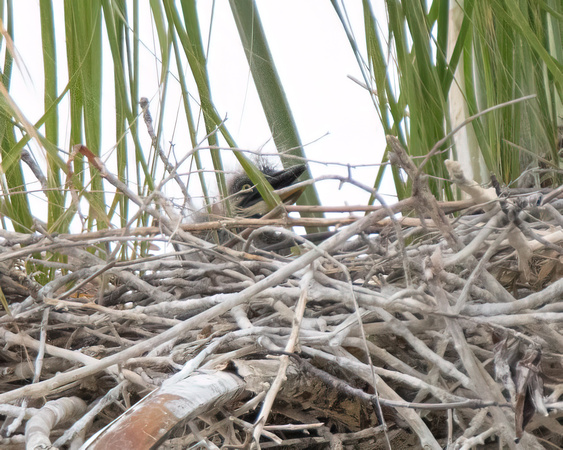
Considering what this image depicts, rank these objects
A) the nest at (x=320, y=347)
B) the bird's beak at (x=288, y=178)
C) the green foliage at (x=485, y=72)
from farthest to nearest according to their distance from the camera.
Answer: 1. the bird's beak at (x=288, y=178)
2. the green foliage at (x=485, y=72)
3. the nest at (x=320, y=347)

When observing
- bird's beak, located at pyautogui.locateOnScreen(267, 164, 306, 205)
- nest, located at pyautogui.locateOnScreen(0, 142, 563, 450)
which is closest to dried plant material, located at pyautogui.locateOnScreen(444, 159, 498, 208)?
nest, located at pyautogui.locateOnScreen(0, 142, 563, 450)

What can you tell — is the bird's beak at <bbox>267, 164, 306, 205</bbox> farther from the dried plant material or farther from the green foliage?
the dried plant material

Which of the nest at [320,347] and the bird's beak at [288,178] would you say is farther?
the bird's beak at [288,178]

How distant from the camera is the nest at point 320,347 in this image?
386mm

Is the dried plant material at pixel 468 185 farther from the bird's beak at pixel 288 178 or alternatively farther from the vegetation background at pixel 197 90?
the bird's beak at pixel 288 178

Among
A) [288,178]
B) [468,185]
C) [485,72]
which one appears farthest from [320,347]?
[288,178]

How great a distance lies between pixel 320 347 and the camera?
49 centimetres

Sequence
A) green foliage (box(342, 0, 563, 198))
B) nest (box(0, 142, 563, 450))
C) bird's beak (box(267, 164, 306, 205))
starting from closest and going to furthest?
nest (box(0, 142, 563, 450)), green foliage (box(342, 0, 563, 198)), bird's beak (box(267, 164, 306, 205))

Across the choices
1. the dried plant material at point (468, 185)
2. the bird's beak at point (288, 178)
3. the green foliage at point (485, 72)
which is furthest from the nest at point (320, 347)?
the bird's beak at point (288, 178)

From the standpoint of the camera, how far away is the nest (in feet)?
1.27

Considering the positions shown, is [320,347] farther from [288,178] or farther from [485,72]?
[288,178]

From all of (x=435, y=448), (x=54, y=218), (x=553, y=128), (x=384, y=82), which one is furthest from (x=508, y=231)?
(x=54, y=218)

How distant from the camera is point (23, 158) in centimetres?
73

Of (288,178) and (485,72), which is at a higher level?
(485,72)
